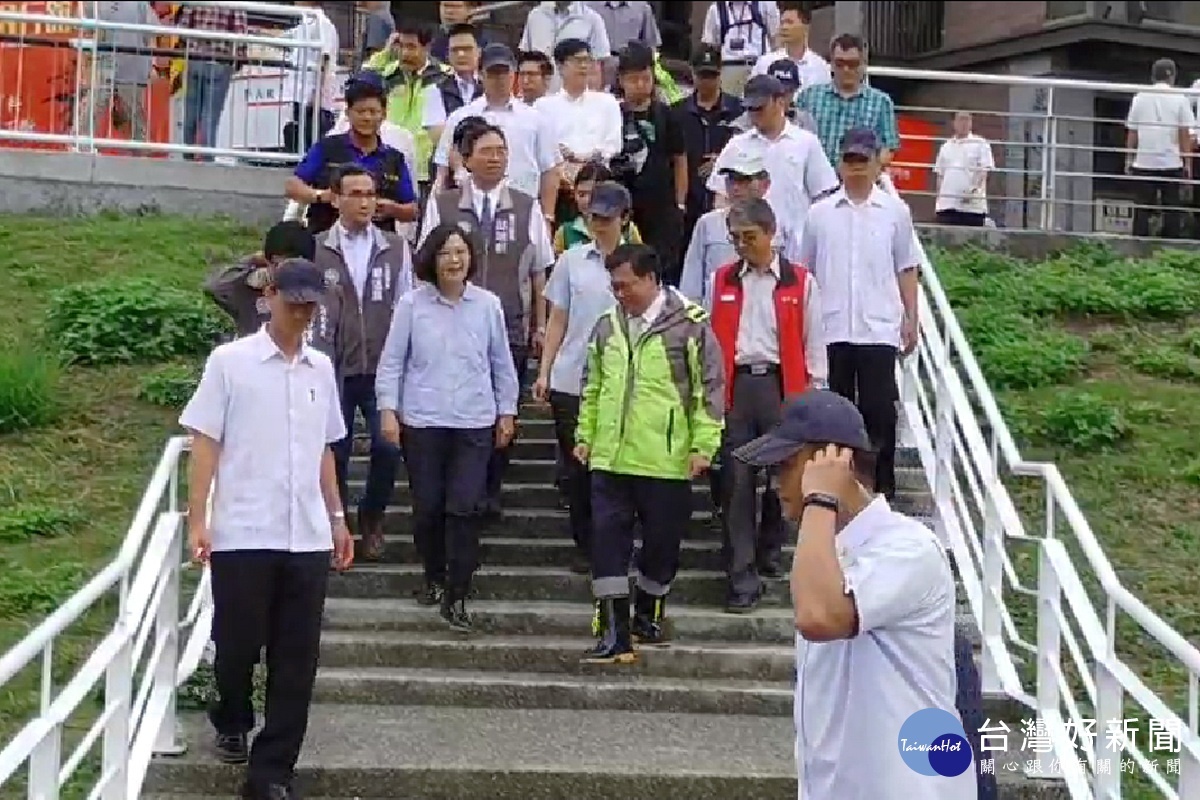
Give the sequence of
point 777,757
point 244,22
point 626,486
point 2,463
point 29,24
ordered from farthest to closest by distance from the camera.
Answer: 1. point 244,22
2. point 29,24
3. point 2,463
4. point 626,486
5. point 777,757

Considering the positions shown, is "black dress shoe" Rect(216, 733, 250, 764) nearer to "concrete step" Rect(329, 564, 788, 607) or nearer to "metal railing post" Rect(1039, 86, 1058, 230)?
"concrete step" Rect(329, 564, 788, 607)

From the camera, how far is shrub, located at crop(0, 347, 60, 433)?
9031mm

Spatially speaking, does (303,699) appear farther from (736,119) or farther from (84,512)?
(736,119)

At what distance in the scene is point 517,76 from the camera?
10359mm

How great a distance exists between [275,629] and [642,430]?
1903mm

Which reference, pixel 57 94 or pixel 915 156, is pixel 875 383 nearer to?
pixel 57 94

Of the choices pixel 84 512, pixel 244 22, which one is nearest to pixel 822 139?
pixel 84 512

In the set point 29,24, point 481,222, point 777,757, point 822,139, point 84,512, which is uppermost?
point 29,24

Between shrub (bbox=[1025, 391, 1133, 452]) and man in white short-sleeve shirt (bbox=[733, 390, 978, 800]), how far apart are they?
233 inches

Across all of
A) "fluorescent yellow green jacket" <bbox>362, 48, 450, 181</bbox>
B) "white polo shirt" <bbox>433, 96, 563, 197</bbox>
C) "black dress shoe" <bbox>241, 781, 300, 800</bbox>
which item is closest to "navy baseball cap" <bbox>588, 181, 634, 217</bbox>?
"white polo shirt" <bbox>433, 96, 563, 197</bbox>

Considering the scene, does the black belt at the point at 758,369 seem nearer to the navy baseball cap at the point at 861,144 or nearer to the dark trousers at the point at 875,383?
the dark trousers at the point at 875,383

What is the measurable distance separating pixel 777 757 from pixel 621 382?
1690mm

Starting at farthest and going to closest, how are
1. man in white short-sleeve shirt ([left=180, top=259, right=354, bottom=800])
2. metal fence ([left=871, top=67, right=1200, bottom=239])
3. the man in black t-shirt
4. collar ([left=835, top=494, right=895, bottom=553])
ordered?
metal fence ([left=871, top=67, right=1200, bottom=239]) → the man in black t-shirt → man in white short-sleeve shirt ([left=180, top=259, right=354, bottom=800]) → collar ([left=835, top=494, right=895, bottom=553])

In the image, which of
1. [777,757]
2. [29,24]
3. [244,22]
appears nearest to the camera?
[777,757]
